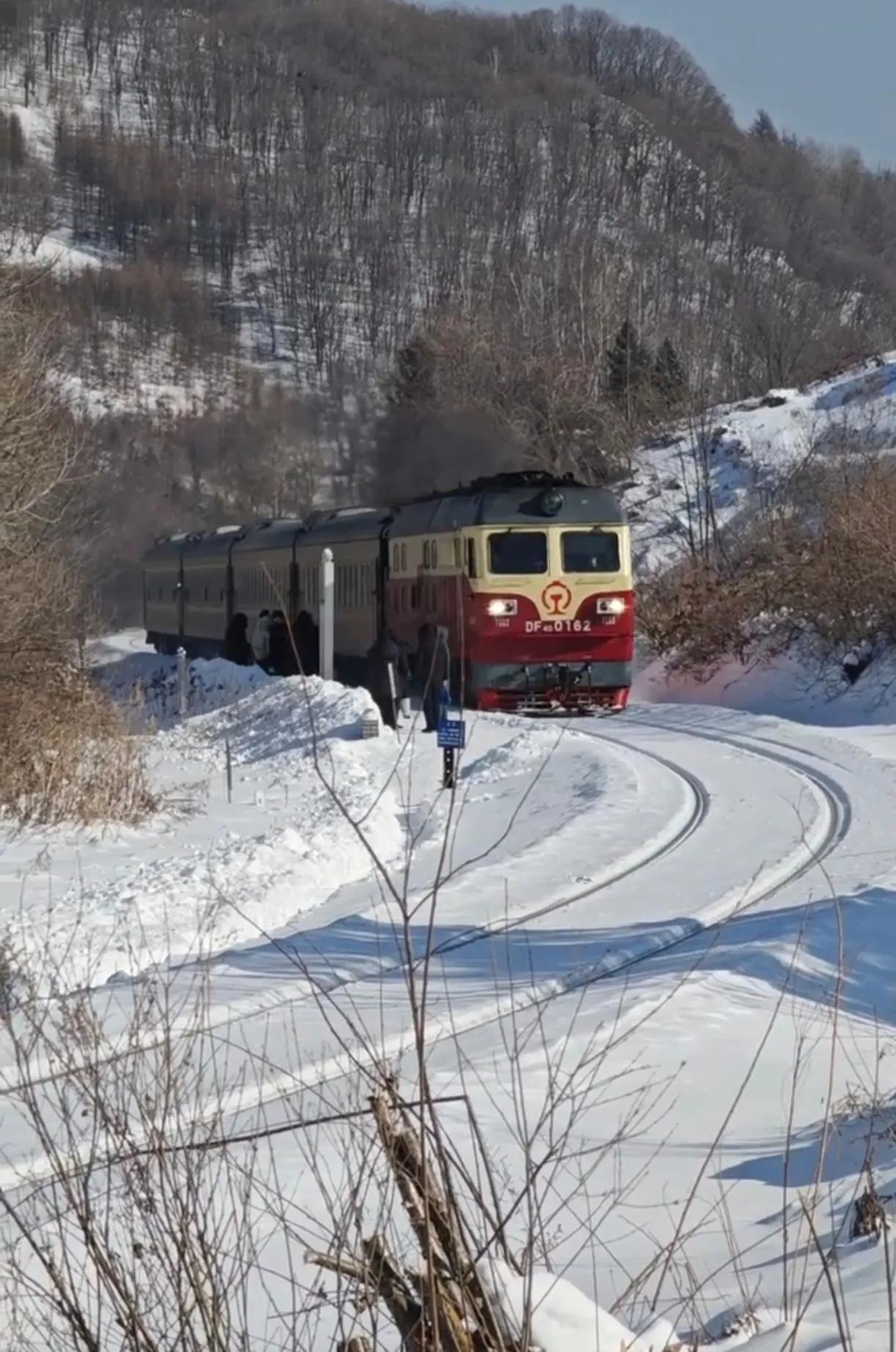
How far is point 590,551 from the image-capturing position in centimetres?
2378

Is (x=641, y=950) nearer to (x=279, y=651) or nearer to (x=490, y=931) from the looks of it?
(x=490, y=931)

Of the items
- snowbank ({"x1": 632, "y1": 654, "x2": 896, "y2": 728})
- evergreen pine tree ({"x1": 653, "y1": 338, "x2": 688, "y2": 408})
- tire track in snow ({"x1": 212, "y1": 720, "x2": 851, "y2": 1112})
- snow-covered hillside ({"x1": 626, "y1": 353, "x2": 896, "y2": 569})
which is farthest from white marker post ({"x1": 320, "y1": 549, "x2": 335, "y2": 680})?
evergreen pine tree ({"x1": 653, "y1": 338, "x2": 688, "y2": 408})

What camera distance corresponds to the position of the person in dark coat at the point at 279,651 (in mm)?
29197

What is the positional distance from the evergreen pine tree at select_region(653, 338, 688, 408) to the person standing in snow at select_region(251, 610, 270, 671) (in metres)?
23.4

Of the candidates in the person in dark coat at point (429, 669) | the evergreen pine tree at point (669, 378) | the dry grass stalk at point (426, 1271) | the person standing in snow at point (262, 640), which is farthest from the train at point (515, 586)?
the evergreen pine tree at point (669, 378)

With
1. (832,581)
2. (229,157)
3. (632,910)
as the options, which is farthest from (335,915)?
(229,157)

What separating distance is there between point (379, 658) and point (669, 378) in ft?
98.4

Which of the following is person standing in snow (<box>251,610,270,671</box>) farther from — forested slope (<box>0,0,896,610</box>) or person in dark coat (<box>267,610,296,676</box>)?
forested slope (<box>0,0,896,610</box>)

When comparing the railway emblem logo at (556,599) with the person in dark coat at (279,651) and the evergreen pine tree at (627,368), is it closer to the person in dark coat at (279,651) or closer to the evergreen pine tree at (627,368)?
the person in dark coat at (279,651)

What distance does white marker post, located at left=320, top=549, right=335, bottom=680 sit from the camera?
2336 centimetres

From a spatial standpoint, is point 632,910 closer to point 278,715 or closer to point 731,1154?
point 731,1154

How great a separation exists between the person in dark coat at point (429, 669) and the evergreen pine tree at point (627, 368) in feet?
91.1

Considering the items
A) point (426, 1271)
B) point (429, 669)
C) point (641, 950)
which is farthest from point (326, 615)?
point (426, 1271)

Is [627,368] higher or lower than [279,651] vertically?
higher
